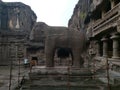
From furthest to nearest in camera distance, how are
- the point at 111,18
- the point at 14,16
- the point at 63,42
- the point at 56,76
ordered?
the point at 14,16
the point at 111,18
the point at 63,42
the point at 56,76

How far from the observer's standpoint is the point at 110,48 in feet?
75.2

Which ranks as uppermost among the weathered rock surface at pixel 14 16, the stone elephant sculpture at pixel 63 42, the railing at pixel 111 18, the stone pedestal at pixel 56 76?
the weathered rock surface at pixel 14 16

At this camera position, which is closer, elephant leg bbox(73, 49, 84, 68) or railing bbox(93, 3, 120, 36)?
elephant leg bbox(73, 49, 84, 68)

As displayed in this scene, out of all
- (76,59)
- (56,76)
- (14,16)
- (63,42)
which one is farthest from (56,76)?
(14,16)

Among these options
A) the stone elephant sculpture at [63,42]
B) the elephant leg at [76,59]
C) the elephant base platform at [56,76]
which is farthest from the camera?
the elephant leg at [76,59]

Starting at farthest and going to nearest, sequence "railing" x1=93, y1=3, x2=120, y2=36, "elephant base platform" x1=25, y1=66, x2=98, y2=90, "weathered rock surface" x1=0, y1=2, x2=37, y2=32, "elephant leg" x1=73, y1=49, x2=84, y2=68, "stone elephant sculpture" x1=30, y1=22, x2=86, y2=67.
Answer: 1. "weathered rock surface" x1=0, y1=2, x2=37, y2=32
2. "railing" x1=93, y1=3, x2=120, y2=36
3. "elephant leg" x1=73, y1=49, x2=84, y2=68
4. "stone elephant sculpture" x1=30, y1=22, x2=86, y2=67
5. "elephant base platform" x1=25, y1=66, x2=98, y2=90

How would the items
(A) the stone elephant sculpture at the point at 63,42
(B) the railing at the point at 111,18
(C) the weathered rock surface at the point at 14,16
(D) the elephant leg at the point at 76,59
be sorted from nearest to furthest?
(A) the stone elephant sculpture at the point at 63,42
(D) the elephant leg at the point at 76,59
(B) the railing at the point at 111,18
(C) the weathered rock surface at the point at 14,16

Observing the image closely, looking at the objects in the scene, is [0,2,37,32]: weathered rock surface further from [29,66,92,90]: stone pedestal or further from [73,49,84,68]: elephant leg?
[29,66,92,90]: stone pedestal

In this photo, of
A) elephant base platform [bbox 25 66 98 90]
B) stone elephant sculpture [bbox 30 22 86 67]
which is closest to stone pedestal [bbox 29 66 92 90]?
elephant base platform [bbox 25 66 98 90]

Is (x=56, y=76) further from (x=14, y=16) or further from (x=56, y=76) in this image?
(x=14, y=16)

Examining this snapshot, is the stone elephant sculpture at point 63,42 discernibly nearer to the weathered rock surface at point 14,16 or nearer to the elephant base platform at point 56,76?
the elephant base platform at point 56,76

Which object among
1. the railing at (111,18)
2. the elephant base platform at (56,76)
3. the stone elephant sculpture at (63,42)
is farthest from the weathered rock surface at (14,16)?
the elephant base platform at (56,76)

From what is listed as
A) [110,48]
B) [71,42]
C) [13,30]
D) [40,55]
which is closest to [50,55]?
[71,42]

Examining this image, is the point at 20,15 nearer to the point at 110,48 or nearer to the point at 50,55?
the point at 110,48
